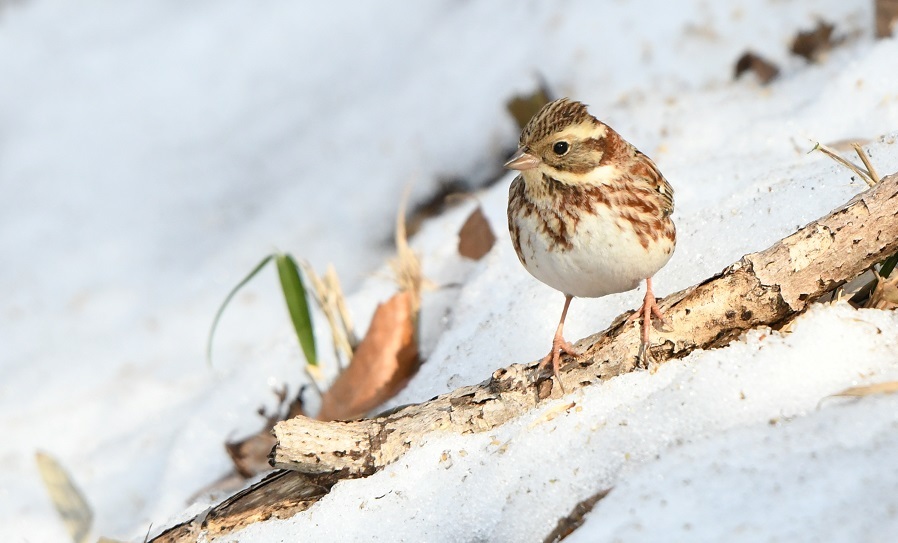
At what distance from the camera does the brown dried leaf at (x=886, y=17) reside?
4898 millimetres

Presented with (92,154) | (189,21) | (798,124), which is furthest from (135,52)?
(798,124)

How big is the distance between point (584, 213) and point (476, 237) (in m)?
1.77

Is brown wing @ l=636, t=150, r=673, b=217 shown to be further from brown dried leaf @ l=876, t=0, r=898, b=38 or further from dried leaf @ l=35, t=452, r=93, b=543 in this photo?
dried leaf @ l=35, t=452, r=93, b=543

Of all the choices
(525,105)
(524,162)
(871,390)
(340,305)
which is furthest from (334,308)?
(871,390)

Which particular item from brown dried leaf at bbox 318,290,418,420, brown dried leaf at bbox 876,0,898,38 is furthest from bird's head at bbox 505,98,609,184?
brown dried leaf at bbox 876,0,898,38

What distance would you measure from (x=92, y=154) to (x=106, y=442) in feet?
8.01

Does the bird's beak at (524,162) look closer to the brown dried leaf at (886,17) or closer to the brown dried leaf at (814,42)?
the brown dried leaf at (886,17)

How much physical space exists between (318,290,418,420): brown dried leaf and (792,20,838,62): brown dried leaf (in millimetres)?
2814

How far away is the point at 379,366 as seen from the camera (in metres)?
4.23

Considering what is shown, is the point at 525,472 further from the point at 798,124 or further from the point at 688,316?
the point at 798,124

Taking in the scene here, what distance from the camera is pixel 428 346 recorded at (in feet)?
14.6

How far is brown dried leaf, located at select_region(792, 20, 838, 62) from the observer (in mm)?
5340

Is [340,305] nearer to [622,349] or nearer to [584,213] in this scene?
[584,213]

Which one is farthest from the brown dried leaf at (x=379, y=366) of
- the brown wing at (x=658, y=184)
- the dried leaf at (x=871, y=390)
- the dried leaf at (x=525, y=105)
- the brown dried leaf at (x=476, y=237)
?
the dried leaf at (x=871, y=390)
